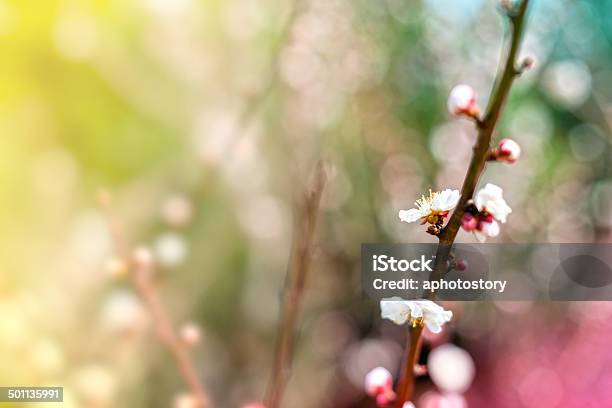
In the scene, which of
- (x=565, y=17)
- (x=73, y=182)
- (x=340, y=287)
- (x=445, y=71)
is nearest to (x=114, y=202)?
(x=73, y=182)

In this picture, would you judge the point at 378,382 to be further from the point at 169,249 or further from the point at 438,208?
the point at 169,249

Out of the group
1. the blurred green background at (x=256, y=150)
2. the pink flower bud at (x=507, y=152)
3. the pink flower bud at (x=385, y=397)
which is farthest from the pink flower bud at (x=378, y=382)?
the blurred green background at (x=256, y=150)

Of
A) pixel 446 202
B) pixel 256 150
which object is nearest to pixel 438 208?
pixel 446 202

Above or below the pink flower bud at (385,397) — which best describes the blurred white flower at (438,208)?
above

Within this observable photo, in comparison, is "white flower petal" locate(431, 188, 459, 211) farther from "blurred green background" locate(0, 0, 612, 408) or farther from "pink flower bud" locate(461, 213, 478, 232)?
"blurred green background" locate(0, 0, 612, 408)

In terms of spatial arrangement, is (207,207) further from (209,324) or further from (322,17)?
(322,17)

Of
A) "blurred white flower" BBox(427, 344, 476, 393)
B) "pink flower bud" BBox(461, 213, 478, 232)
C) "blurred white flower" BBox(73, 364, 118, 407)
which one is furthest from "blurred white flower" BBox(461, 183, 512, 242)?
"blurred white flower" BBox(73, 364, 118, 407)

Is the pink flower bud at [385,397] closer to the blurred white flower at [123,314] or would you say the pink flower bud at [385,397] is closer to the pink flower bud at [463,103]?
the pink flower bud at [463,103]
